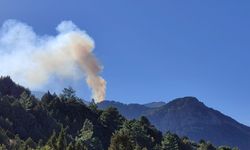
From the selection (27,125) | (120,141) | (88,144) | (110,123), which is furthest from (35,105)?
(120,141)

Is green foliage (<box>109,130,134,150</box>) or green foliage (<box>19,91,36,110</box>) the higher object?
green foliage (<box>19,91,36,110</box>)

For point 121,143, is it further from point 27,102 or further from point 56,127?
point 27,102

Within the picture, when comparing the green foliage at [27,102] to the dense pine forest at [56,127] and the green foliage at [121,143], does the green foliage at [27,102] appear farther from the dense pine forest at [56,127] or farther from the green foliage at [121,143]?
the green foliage at [121,143]

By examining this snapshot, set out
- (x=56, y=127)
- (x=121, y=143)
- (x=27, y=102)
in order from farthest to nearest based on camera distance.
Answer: (x=27, y=102)
(x=56, y=127)
(x=121, y=143)

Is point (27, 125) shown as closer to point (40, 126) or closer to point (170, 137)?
point (40, 126)

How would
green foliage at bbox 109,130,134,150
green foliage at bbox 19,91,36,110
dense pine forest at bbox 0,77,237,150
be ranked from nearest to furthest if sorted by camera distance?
1. green foliage at bbox 109,130,134,150
2. dense pine forest at bbox 0,77,237,150
3. green foliage at bbox 19,91,36,110

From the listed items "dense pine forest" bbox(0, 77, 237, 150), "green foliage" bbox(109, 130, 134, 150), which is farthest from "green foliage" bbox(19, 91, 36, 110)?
"green foliage" bbox(109, 130, 134, 150)

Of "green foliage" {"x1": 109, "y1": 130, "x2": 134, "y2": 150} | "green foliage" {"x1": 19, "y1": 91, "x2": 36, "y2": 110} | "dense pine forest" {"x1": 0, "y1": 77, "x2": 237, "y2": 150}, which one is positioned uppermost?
"green foliage" {"x1": 19, "y1": 91, "x2": 36, "y2": 110}

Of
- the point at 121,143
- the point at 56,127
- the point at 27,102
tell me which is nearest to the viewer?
the point at 121,143

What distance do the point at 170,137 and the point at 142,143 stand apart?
32.1 feet

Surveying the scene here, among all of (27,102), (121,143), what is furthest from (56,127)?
(121,143)

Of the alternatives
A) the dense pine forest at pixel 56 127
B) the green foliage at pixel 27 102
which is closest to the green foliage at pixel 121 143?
the dense pine forest at pixel 56 127

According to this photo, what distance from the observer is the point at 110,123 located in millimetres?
199750

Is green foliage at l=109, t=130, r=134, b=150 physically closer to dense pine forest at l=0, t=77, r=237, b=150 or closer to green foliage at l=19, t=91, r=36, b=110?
dense pine forest at l=0, t=77, r=237, b=150
